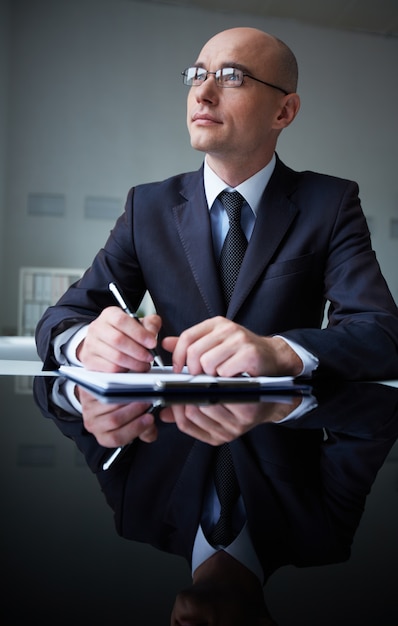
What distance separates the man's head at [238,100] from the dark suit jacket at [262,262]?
10 cm

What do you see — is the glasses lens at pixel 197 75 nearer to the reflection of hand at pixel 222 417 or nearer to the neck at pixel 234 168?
the neck at pixel 234 168

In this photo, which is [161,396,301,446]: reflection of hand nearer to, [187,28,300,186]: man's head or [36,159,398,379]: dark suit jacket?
[36,159,398,379]: dark suit jacket

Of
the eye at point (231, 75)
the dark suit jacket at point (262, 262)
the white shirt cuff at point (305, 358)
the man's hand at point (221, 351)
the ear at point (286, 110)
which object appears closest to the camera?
the man's hand at point (221, 351)

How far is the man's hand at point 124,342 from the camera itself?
1029mm

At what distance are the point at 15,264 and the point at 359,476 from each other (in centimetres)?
650

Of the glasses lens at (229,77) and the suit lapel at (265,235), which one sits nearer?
the suit lapel at (265,235)

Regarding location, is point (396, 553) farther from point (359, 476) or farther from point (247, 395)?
point (247, 395)

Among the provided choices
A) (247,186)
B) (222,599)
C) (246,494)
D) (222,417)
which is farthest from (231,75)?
(222,599)

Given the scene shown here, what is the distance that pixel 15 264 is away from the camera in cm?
665

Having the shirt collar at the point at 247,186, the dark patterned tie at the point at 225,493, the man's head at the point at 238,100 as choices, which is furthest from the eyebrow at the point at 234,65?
the dark patterned tie at the point at 225,493

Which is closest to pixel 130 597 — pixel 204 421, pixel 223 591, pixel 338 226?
pixel 223 591

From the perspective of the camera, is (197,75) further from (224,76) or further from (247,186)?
(247,186)

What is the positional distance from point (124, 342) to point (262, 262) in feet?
2.23

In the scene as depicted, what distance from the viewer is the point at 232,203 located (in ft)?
5.72
